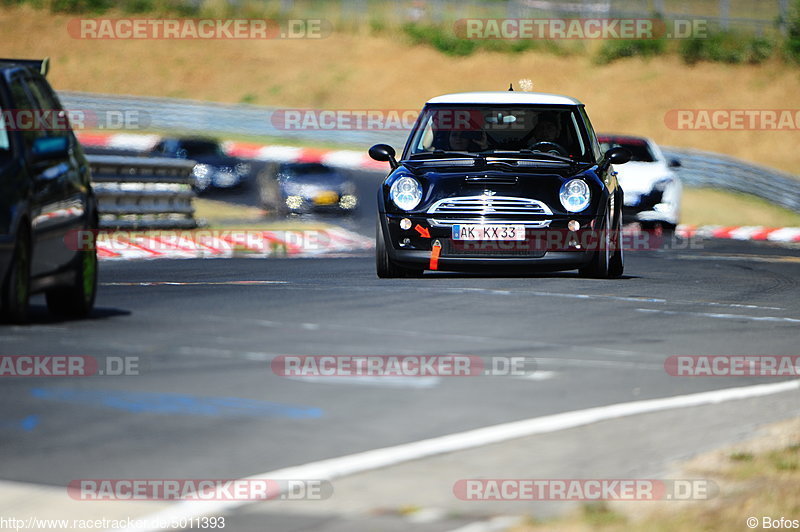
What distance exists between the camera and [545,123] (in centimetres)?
1402

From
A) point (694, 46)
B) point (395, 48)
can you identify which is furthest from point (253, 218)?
point (395, 48)

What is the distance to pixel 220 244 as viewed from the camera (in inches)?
882

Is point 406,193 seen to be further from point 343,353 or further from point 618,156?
point 343,353

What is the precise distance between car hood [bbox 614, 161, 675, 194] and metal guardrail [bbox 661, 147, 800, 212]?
32.8ft

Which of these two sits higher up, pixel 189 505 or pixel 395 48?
pixel 395 48

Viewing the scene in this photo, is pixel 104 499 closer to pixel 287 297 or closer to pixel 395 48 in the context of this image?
pixel 287 297

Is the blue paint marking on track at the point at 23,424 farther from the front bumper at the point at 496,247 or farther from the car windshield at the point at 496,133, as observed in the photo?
the car windshield at the point at 496,133

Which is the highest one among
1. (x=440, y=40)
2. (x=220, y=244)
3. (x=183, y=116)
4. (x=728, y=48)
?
(x=440, y=40)

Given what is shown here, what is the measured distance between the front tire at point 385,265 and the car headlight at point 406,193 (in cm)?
39

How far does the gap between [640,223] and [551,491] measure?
793 inches

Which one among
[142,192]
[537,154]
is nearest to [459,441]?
[537,154]

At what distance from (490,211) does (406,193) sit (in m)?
0.71

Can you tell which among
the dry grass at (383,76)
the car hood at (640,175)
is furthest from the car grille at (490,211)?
the dry grass at (383,76)

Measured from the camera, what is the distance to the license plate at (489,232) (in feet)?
41.4
